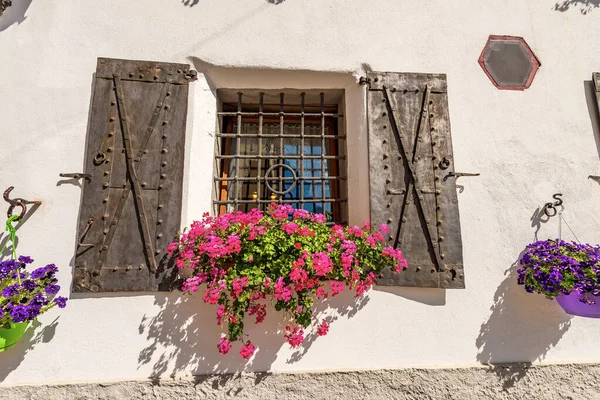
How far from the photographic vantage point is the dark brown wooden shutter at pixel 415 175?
219cm

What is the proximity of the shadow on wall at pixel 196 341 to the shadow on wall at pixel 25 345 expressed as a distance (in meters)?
0.57

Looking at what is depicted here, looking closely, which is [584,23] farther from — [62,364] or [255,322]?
[62,364]

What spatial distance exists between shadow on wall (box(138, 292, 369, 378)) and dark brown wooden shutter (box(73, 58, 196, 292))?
0.21 m

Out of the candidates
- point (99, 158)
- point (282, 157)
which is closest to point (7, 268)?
point (99, 158)

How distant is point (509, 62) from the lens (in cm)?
260

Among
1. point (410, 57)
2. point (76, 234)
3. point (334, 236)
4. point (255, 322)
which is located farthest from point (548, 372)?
point (76, 234)

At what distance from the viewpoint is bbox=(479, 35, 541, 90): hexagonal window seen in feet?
8.42

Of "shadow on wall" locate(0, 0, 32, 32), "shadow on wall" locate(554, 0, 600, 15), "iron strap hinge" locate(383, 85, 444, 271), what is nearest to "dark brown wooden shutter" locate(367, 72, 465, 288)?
"iron strap hinge" locate(383, 85, 444, 271)

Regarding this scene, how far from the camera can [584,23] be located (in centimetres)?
273

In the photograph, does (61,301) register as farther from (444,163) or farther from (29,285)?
(444,163)

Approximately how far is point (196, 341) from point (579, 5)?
419 cm

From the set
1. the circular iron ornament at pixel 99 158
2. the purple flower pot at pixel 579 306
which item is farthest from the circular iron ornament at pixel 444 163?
the circular iron ornament at pixel 99 158

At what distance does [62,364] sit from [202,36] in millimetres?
2494

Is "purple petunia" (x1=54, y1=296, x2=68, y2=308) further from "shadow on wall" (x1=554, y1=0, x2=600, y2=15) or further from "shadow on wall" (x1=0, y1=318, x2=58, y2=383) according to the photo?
"shadow on wall" (x1=554, y1=0, x2=600, y2=15)
